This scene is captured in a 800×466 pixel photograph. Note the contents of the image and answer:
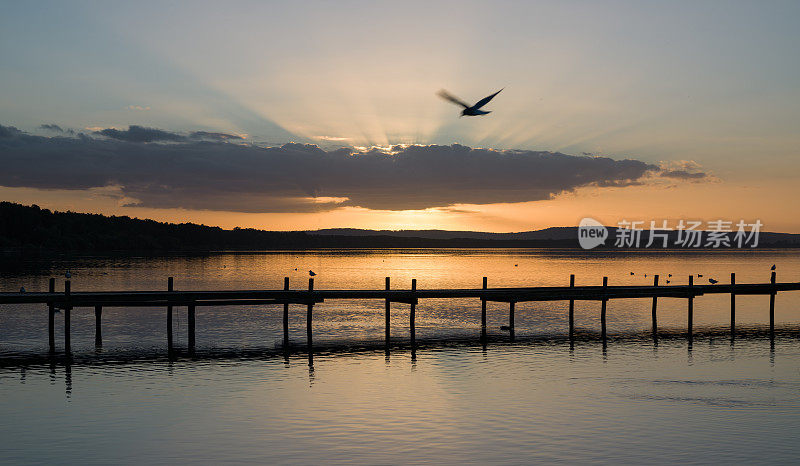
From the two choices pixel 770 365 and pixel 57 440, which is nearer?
pixel 57 440

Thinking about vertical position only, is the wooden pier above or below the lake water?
above

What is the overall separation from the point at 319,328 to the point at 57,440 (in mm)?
26957

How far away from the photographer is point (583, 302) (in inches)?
2790

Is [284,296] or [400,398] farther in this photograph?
[284,296]

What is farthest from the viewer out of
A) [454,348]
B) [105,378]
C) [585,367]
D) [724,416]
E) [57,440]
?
[454,348]

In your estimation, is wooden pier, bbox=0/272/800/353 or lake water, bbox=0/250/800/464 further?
wooden pier, bbox=0/272/800/353

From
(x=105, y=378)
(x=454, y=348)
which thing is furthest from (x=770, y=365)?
(x=105, y=378)

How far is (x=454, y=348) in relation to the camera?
3688 cm

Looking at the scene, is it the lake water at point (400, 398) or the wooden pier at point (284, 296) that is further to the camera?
the wooden pier at point (284, 296)

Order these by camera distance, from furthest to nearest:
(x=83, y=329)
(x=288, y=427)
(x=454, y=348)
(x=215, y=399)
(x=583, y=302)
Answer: (x=583, y=302) → (x=83, y=329) → (x=454, y=348) → (x=215, y=399) → (x=288, y=427)

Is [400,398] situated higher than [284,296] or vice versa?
[284,296]

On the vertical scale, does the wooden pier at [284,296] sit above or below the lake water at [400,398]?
above

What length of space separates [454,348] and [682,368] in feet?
35.9

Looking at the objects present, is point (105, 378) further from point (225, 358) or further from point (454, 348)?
point (454, 348)
